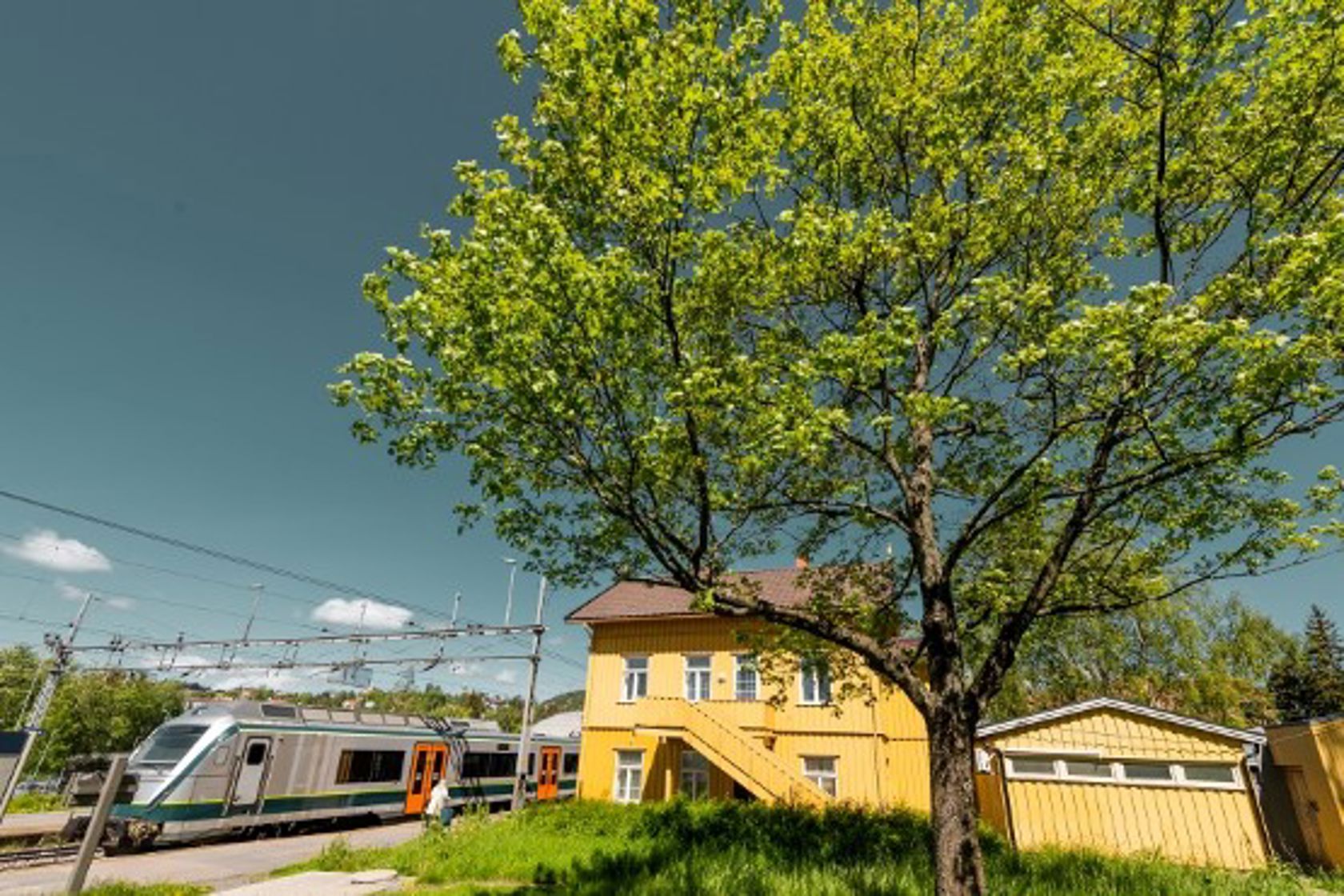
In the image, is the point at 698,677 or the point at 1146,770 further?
the point at 698,677

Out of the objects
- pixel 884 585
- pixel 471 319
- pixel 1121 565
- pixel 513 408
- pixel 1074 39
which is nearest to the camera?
pixel 471 319

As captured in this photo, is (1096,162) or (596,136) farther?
(1096,162)

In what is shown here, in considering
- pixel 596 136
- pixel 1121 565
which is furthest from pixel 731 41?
pixel 1121 565

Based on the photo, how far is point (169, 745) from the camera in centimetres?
1781

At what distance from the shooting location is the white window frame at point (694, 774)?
71.5 ft

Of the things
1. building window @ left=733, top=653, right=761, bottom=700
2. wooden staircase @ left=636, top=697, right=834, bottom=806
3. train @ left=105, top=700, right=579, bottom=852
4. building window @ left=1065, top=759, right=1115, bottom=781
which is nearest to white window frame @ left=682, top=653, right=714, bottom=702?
wooden staircase @ left=636, top=697, right=834, bottom=806

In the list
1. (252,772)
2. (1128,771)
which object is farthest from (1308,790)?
(252,772)

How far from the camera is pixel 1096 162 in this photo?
806 cm

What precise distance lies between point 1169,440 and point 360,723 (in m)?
24.7

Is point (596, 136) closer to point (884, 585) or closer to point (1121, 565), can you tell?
point (884, 585)

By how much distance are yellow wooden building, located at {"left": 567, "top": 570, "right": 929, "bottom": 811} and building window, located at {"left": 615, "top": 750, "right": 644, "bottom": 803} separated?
3 cm

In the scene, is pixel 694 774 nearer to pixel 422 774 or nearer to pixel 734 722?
pixel 734 722

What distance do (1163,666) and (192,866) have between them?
40.3 metres

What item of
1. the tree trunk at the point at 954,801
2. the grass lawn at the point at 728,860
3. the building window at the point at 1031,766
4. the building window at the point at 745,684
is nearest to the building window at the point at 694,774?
the building window at the point at 745,684
